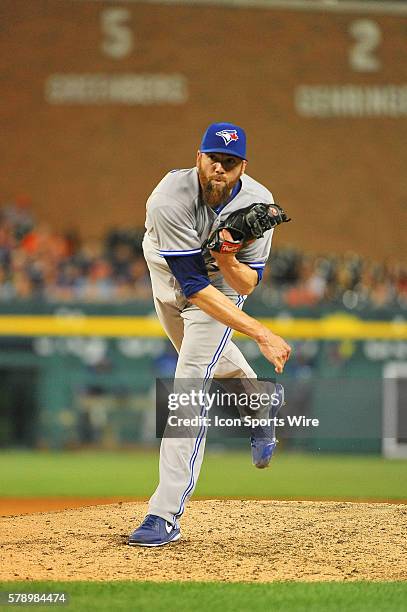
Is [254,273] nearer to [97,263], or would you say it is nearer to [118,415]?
[118,415]

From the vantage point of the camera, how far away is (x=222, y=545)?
416 cm

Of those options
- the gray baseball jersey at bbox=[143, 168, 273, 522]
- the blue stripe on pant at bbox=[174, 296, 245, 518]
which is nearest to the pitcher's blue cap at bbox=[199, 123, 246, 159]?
the gray baseball jersey at bbox=[143, 168, 273, 522]

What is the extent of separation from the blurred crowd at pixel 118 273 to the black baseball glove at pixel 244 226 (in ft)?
18.6

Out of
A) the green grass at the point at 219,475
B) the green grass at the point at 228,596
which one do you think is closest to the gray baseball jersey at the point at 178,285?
the green grass at the point at 228,596

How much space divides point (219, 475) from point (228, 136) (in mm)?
4751

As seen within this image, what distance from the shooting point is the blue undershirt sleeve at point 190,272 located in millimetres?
3855

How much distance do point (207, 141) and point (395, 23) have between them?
10.5 meters

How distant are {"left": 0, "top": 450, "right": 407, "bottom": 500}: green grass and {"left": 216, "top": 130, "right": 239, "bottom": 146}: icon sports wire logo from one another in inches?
136

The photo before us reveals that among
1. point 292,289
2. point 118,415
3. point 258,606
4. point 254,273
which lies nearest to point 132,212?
point 292,289

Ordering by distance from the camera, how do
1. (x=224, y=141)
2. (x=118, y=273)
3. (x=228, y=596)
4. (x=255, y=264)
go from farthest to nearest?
(x=118, y=273)
(x=255, y=264)
(x=224, y=141)
(x=228, y=596)

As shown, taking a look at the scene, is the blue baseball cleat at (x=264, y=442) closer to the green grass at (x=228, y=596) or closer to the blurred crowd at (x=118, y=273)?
the green grass at (x=228, y=596)

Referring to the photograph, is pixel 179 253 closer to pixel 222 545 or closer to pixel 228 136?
pixel 228 136

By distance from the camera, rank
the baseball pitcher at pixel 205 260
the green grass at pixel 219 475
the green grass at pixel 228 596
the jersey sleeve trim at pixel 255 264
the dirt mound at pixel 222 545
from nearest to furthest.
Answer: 1. the green grass at pixel 228 596
2. the dirt mound at pixel 222 545
3. the baseball pitcher at pixel 205 260
4. the jersey sleeve trim at pixel 255 264
5. the green grass at pixel 219 475

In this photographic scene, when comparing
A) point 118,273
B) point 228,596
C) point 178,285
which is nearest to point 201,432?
point 178,285
